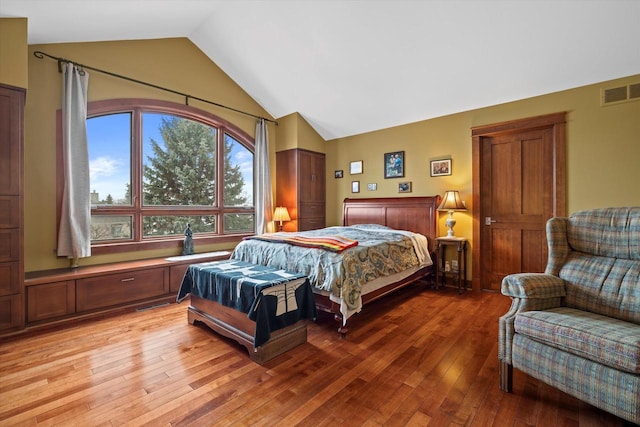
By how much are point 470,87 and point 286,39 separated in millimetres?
2502

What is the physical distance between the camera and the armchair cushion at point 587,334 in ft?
4.67

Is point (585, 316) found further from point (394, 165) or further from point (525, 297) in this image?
point (394, 165)

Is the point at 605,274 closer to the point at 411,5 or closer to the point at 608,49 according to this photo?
the point at 608,49

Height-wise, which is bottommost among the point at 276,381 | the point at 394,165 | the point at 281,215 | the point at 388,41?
the point at 276,381

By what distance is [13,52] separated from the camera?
2.69 meters

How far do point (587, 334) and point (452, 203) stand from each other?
266cm

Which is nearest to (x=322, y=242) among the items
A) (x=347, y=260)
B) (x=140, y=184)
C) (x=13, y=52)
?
(x=347, y=260)

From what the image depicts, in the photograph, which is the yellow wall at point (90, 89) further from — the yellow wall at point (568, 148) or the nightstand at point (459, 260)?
the nightstand at point (459, 260)

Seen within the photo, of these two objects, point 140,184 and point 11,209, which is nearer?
point 11,209

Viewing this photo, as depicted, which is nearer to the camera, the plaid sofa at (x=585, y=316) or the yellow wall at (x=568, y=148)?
the plaid sofa at (x=585, y=316)

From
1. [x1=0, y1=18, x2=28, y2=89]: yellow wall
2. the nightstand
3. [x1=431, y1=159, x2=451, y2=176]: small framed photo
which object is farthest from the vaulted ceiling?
the nightstand

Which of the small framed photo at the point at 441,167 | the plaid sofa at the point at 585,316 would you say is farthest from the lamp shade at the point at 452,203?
the plaid sofa at the point at 585,316

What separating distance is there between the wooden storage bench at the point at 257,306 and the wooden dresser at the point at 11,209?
1.58 metres

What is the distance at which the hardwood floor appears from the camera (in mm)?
1659
